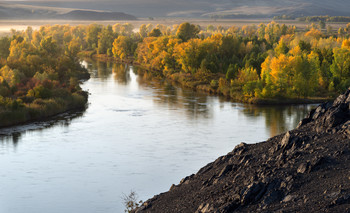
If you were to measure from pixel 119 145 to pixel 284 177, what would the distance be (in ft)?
98.0

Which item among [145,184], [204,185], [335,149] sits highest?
[335,149]

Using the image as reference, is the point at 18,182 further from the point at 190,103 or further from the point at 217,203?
the point at 190,103

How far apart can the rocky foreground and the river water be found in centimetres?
789

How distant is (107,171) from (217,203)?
65.3 ft

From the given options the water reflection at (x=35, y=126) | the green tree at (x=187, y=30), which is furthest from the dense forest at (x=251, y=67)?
the water reflection at (x=35, y=126)

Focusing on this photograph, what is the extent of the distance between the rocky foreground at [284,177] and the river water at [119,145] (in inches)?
311

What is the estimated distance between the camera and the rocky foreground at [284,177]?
2388 centimetres

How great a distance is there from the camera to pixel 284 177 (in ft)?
86.5

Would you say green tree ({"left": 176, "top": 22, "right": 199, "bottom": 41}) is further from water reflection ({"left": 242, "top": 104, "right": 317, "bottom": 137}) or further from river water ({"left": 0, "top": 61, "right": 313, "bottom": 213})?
water reflection ({"left": 242, "top": 104, "right": 317, "bottom": 137})

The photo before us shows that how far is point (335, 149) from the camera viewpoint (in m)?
27.9

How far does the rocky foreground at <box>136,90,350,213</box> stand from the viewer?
2388cm

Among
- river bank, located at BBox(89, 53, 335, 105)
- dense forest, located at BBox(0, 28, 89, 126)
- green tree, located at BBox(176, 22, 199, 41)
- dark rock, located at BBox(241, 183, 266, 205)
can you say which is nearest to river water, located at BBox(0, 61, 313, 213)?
dense forest, located at BBox(0, 28, 89, 126)

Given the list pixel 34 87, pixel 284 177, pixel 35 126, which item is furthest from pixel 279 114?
pixel 284 177

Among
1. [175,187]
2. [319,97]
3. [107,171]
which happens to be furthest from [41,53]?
[175,187]
